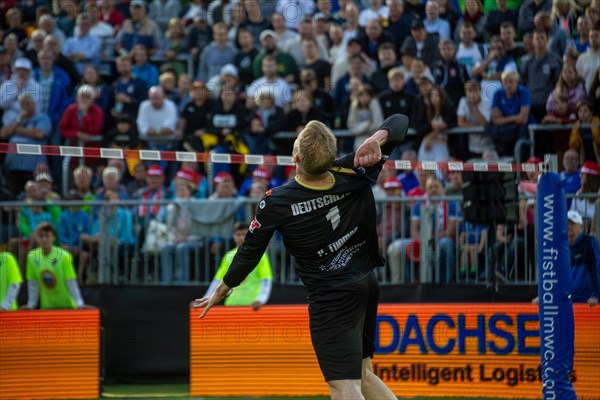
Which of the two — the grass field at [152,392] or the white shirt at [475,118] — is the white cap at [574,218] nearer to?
the grass field at [152,392]

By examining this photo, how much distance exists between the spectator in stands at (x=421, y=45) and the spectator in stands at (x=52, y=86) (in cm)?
573

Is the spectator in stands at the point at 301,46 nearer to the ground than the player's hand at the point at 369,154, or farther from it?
farther from it

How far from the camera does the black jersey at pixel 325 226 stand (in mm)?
6875

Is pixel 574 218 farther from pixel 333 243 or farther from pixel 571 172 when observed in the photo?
pixel 333 243

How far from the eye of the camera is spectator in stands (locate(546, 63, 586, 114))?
13.7 m

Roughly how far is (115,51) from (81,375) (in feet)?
27.4

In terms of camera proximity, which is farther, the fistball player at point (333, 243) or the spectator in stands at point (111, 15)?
the spectator in stands at point (111, 15)

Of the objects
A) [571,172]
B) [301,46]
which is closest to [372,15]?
[301,46]

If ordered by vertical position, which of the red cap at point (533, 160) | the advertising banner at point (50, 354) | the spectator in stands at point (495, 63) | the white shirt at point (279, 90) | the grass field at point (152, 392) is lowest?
the grass field at point (152, 392)

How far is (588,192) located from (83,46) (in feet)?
33.0

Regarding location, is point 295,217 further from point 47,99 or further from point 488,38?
point 47,99

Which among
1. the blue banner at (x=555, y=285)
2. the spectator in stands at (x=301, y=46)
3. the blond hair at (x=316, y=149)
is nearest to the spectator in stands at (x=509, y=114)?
the spectator in stands at (x=301, y=46)

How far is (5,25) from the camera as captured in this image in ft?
64.7

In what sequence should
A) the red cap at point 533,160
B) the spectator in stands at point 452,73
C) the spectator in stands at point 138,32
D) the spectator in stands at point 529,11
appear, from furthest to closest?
the spectator in stands at point 138,32 < the spectator in stands at point 529,11 < the spectator in stands at point 452,73 < the red cap at point 533,160
